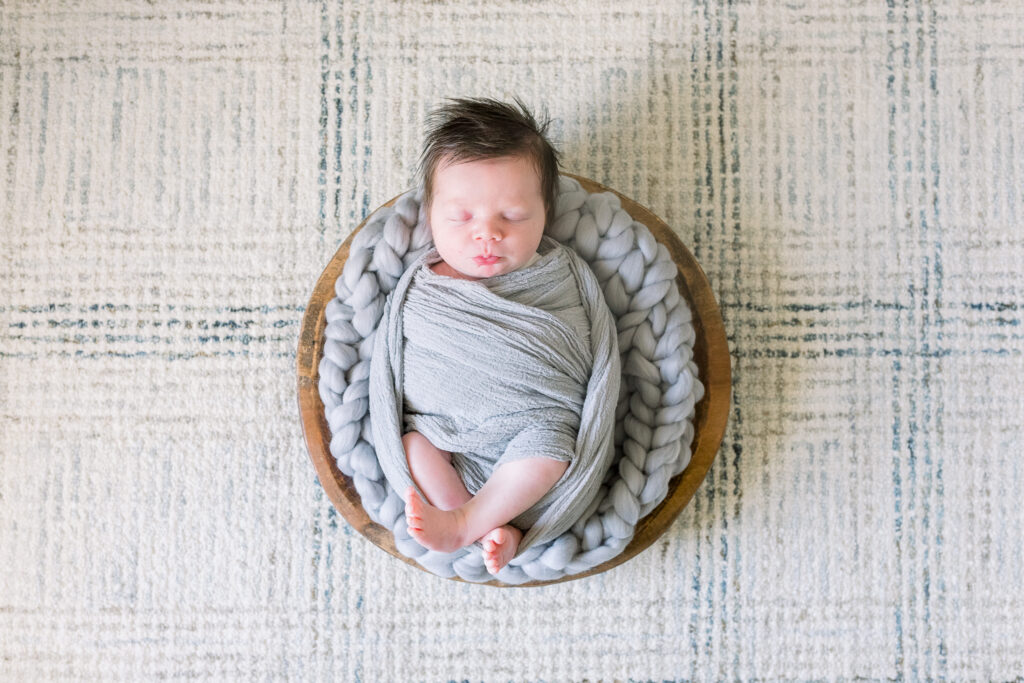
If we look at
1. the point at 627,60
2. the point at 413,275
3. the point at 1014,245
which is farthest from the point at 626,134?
the point at 1014,245


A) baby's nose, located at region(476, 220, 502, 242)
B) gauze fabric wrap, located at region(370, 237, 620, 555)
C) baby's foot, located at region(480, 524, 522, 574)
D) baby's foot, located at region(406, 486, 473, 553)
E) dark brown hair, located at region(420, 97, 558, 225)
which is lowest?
baby's foot, located at region(480, 524, 522, 574)

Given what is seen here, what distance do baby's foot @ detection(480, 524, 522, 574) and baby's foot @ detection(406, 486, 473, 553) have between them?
25mm

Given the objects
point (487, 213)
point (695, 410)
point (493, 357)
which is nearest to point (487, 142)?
point (487, 213)

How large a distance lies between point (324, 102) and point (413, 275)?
0.32 meters

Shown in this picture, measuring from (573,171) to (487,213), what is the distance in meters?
0.26

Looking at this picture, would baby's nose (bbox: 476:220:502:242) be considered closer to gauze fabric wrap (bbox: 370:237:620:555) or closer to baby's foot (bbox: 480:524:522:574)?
gauze fabric wrap (bbox: 370:237:620:555)

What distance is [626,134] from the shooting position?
997 mm

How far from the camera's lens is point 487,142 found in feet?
2.55

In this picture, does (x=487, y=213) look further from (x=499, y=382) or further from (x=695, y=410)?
(x=695, y=410)

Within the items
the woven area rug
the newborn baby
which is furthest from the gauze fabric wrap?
the woven area rug

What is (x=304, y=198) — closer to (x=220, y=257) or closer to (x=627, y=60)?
(x=220, y=257)

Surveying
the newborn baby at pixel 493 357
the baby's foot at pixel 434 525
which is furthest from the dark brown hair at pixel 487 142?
the baby's foot at pixel 434 525

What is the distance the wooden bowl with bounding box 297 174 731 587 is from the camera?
860 millimetres

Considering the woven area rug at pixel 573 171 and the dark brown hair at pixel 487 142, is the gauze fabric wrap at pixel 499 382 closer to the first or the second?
the dark brown hair at pixel 487 142
